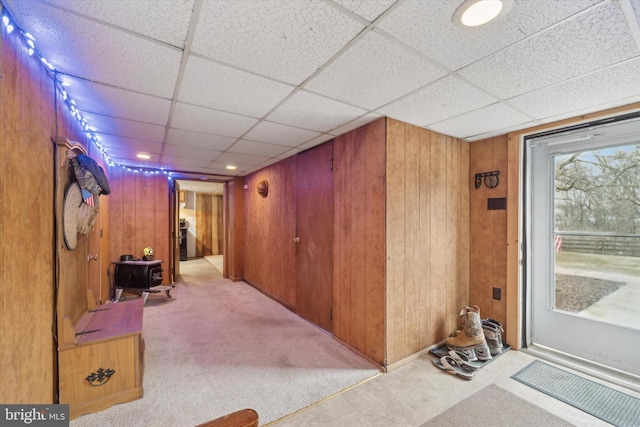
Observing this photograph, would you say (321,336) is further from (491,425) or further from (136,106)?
(136,106)

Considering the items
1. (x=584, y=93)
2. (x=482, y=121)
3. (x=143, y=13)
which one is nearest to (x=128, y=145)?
(x=143, y=13)

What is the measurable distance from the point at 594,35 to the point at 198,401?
3.26 meters

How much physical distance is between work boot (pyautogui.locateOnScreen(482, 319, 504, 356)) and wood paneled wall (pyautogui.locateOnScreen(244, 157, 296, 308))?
239 centimetres

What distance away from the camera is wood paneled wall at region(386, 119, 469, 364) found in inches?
97.0

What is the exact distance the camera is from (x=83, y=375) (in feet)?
6.03

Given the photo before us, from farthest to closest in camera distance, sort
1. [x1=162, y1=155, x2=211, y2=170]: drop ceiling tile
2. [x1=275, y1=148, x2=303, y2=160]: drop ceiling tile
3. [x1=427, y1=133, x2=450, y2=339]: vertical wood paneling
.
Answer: [x1=162, y1=155, x2=211, y2=170]: drop ceiling tile → [x1=275, y1=148, x2=303, y2=160]: drop ceiling tile → [x1=427, y1=133, x2=450, y2=339]: vertical wood paneling

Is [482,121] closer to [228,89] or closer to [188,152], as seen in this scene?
[228,89]

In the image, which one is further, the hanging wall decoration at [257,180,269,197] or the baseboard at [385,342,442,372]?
the hanging wall decoration at [257,180,269,197]

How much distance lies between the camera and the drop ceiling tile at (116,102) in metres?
1.83

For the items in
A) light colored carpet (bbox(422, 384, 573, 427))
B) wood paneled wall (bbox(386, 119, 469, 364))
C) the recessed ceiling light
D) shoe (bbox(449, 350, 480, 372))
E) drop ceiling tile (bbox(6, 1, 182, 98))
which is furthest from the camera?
wood paneled wall (bbox(386, 119, 469, 364))

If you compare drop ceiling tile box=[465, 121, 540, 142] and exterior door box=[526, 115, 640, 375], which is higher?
drop ceiling tile box=[465, 121, 540, 142]

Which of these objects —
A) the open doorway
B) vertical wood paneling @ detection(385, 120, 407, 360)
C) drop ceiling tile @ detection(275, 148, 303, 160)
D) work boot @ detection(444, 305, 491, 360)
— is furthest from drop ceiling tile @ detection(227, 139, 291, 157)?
the open doorway

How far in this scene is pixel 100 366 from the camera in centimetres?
190

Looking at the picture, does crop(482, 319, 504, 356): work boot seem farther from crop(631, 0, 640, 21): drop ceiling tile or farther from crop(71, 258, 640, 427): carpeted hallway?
crop(631, 0, 640, 21): drop ceiling tile
